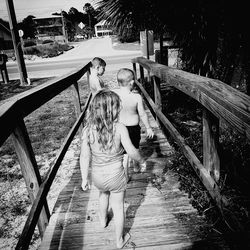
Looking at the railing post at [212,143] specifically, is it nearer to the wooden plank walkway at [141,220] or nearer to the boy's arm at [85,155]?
the wooden plank walkway at [141,220]

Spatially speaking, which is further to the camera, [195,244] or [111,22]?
[111,22]

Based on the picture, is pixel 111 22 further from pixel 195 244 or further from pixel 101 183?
pixel 195 244

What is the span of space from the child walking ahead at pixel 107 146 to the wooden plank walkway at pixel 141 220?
24 centimetres

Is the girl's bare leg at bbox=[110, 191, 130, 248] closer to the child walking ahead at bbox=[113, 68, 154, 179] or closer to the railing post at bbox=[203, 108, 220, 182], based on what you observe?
the railing post at bbox=[203, 108, 220, 182]

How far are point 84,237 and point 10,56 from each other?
3450cm

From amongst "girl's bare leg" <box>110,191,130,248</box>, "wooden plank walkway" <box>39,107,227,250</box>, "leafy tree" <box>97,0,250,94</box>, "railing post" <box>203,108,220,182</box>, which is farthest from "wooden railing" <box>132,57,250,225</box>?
"leafy tree" <box>97,0,250,94</box>

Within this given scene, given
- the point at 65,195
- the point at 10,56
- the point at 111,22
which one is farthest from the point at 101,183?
the point at 10,56

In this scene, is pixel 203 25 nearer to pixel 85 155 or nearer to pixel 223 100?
pixel 223 100

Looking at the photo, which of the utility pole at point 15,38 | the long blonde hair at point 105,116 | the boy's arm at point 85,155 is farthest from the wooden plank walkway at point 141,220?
the utility pole at point 15,38

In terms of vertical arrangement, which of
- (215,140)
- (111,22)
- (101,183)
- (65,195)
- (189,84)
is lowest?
(65,195)

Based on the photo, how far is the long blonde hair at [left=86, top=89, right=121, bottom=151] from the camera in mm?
1908

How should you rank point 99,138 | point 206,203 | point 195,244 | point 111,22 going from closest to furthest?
point 99,138 → point 195,244 → point 206,203 → point 111,22

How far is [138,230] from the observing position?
7.59ft

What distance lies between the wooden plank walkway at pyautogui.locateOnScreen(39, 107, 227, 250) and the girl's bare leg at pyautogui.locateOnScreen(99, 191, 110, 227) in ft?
0.25
